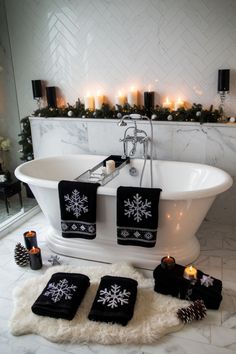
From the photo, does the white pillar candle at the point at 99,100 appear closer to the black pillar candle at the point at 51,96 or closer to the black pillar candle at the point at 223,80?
the black pillar candle at the point at 51,96

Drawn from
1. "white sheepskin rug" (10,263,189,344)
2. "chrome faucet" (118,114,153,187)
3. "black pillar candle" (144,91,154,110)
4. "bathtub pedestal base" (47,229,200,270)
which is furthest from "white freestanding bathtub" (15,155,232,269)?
"black pillar candle" (144,91,154,110)

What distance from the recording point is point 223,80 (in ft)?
9.71

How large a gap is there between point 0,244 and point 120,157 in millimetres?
1455

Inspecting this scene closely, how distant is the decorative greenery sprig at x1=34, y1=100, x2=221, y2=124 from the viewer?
3.11m

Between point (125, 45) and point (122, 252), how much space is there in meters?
2.07

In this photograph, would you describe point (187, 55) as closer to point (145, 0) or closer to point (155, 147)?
point (145, 0)

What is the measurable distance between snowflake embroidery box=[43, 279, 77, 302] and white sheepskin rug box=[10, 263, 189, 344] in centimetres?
12

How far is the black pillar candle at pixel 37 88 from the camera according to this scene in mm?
3637

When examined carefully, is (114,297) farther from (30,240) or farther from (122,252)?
(30,240)

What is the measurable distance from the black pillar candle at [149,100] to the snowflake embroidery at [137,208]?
1291 mm

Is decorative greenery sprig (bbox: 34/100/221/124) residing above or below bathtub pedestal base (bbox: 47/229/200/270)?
above

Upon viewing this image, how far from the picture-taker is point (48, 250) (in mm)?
2986

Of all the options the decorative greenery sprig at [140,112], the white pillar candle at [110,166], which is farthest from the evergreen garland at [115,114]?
the white pillar candle at [110,166]

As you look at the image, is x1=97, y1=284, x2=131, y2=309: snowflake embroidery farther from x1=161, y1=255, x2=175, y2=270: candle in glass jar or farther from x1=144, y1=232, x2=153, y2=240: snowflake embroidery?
x1=144, y1=232, x2=153, y2=240: snowflake embroidery
